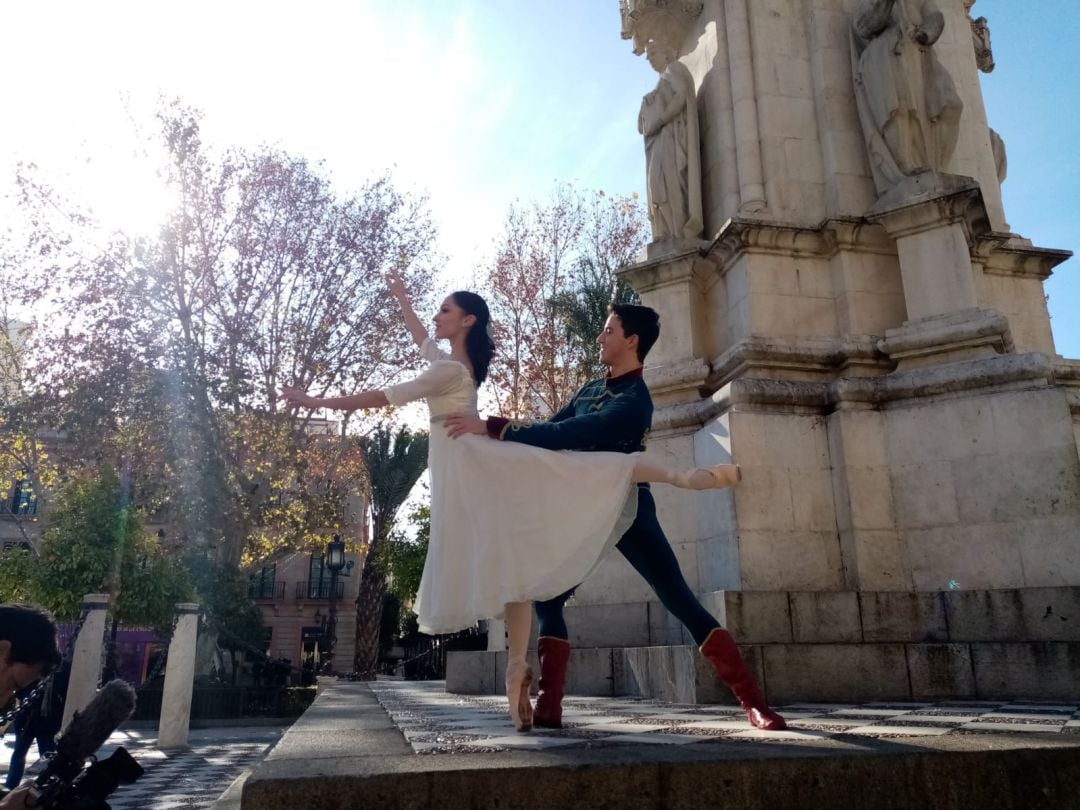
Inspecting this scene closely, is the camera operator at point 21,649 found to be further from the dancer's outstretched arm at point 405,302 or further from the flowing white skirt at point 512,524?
the dancer's outstretched arm at point 405,302

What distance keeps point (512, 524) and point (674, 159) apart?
5.03 meters

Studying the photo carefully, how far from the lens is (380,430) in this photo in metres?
28.3

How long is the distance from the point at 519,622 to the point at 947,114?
5739 millimetres

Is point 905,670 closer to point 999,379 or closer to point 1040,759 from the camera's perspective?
point 999,379

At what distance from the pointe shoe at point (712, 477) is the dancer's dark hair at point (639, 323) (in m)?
0.73

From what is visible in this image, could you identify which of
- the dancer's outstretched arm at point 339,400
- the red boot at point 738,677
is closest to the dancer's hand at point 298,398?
the dancer's outstretched arm at point 339,400

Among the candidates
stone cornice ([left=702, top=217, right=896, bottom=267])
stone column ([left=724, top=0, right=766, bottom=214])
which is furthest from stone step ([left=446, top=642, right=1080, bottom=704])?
stone column ([left=724, top=0, right=766, bottom=214])

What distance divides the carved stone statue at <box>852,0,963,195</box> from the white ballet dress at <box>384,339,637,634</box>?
4567 mm

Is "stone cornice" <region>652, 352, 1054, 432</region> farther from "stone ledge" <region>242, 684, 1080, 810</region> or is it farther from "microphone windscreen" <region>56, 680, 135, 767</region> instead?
"microphone windscreen" <region>56, 680, 135, 767</region>

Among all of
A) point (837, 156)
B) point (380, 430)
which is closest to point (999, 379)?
point (837, 156)

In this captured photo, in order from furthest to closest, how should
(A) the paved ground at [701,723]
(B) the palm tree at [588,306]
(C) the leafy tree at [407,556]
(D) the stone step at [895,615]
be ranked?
(C) the leafy tree at [407,556] → (B) the palm tree at [588,306] → (D) the stone step at [895,615] → (A) the paved ground at [701,723]

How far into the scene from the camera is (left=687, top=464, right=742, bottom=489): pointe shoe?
3.02 meters

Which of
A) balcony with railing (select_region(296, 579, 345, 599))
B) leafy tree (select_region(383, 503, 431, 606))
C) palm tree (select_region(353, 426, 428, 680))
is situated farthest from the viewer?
balcony with railing (select_region(296, 579, 345, 599))

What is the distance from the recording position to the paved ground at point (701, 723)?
8.10ft
